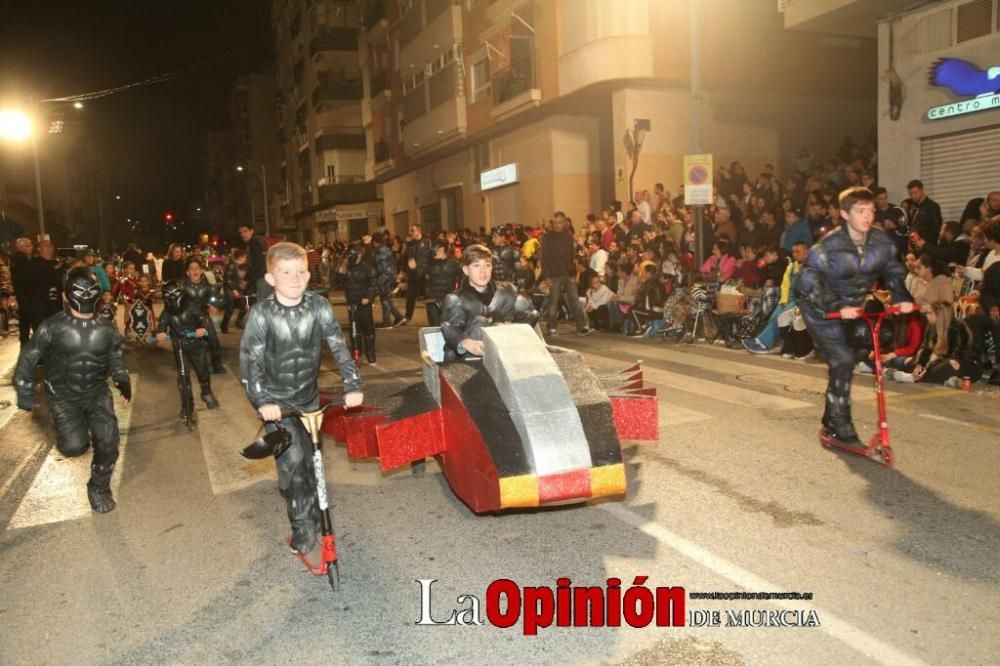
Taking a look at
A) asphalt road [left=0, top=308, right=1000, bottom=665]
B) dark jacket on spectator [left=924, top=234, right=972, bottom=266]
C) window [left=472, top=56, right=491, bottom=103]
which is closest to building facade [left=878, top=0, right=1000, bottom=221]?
dark jacket on spectator [left=924, top=234, right=972, bottom=266]

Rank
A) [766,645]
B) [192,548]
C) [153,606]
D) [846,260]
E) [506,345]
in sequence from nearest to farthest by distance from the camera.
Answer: [766,645] → [153,606] → [192,548] → [506,345] → [846,260]

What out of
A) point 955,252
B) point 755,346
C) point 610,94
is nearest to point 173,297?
point 755,346

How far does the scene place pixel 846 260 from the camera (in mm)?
6410

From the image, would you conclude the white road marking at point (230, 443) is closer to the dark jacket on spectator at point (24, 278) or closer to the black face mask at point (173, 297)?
the black face mask at point (173, 297)

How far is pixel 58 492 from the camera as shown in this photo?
682 cm

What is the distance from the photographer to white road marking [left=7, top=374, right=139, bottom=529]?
6137 mm

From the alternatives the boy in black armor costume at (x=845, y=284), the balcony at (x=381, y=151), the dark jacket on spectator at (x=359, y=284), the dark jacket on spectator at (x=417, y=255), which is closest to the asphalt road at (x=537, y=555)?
the boy in black armor costume at (x=845, y=284)

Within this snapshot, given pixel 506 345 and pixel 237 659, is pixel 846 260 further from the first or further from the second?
pixel 237 659

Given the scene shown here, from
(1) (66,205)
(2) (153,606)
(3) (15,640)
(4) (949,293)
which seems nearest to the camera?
(3) (15,640)

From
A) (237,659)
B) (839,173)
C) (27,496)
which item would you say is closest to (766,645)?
(237,659)

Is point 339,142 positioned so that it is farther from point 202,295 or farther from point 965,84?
point 202,295

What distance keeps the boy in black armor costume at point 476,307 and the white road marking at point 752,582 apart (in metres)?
1.68

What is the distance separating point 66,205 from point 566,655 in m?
86.8

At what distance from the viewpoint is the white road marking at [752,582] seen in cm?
347
